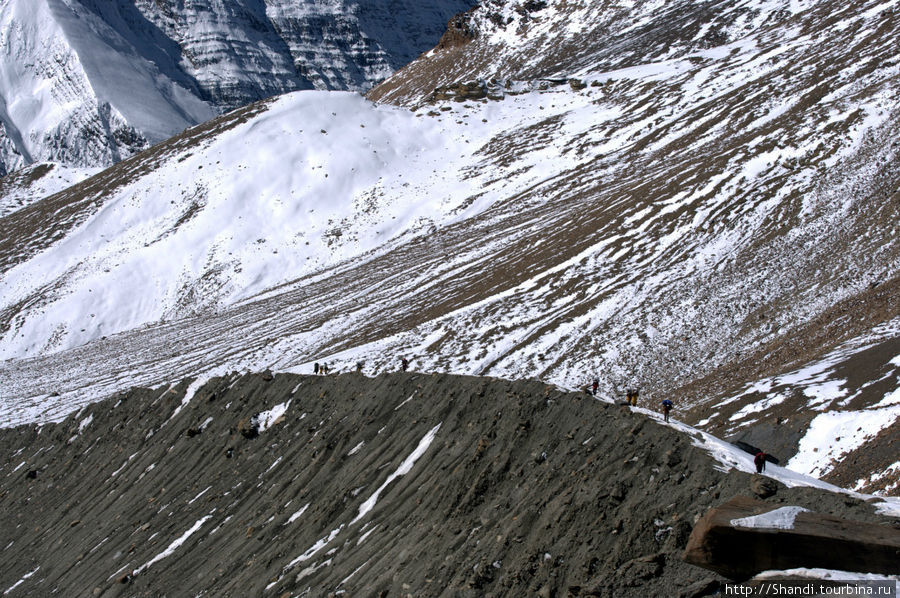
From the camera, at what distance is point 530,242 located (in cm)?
3731

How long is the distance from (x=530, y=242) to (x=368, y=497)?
25667mm

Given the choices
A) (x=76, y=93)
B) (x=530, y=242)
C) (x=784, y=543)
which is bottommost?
(x=530, y=242)

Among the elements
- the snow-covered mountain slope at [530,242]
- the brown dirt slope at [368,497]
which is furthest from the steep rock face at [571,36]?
the brown dirt slope at [368,497]

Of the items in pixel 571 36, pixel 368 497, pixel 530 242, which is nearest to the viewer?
pixel 368 497

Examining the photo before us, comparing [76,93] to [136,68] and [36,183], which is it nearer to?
[136,68]

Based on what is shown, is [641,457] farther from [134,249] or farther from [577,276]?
[134,249]

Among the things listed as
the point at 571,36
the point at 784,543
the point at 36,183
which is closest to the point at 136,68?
the point at 36,183

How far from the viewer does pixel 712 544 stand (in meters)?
6.95

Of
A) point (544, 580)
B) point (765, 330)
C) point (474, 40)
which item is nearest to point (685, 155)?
point (765, 330)

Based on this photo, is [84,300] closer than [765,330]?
No

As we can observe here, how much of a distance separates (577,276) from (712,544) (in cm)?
2451

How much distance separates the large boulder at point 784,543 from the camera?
6523 millimetres

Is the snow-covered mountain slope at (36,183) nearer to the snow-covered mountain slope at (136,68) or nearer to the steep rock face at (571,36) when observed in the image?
the snow-covered mountain slope at (136,68)

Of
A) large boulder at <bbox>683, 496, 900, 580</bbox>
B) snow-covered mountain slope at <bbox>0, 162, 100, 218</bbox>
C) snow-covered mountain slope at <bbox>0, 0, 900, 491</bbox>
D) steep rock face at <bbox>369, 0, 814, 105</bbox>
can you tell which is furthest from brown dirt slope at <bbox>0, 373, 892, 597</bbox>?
steep rock face at <bbox>369, 0, 814, 105</bbox>
